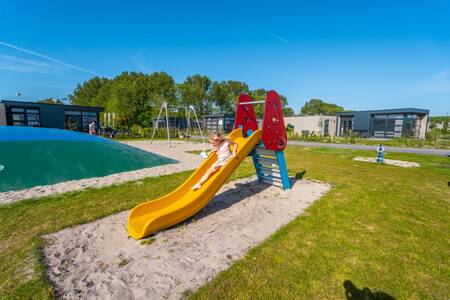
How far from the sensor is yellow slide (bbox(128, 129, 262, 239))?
3.57 meters

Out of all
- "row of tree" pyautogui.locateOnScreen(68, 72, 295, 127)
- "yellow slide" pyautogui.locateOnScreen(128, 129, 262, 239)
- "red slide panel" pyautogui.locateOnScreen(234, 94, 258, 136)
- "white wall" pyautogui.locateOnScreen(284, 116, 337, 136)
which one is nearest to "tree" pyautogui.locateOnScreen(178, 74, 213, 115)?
"row of tree" pyautogui.locateOnScreen(68, 72, 295, 127)

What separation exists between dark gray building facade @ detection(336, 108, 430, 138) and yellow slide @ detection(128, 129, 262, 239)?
88.8ft

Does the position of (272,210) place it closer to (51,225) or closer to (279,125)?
(279,125)

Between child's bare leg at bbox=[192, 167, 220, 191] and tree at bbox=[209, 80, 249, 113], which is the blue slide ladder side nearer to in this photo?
child's bare leg at bbox=[192, 167, 220, 191]

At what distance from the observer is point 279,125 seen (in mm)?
6074

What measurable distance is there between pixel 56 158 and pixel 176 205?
22.9ft

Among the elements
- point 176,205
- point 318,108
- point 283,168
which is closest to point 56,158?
point 176,205

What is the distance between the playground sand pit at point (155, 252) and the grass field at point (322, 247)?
189 mm

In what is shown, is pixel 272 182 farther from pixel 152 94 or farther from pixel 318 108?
pixel 318 108

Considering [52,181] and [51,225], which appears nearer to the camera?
[51,225]

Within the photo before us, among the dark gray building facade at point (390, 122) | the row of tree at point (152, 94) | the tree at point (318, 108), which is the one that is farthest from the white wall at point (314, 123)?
the tree at point (318, 108)

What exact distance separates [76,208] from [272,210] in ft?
14.0

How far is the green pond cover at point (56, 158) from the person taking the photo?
702cm

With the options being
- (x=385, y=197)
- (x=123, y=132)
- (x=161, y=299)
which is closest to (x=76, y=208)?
(x=161, y=299)
